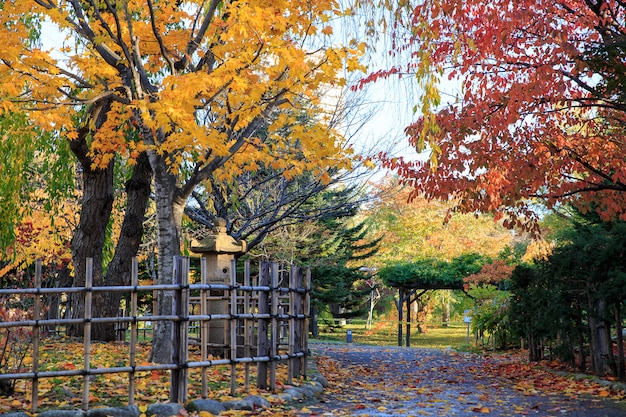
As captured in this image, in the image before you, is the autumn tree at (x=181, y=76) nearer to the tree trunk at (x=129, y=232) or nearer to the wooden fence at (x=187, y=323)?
the wooden fence at (x=187, y=323)

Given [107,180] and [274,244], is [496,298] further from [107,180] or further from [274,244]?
[107,180]

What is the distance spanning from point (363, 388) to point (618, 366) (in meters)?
3.49

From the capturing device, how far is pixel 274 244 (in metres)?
22.6

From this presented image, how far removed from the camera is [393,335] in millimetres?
33031

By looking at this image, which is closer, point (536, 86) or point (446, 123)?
point (536, 86)

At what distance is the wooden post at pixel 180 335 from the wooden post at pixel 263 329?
1356 millimetres

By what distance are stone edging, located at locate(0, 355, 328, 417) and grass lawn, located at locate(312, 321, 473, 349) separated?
63.2 ft

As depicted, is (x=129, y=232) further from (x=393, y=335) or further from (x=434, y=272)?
(x=393, y=335)

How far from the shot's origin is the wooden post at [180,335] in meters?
6.60

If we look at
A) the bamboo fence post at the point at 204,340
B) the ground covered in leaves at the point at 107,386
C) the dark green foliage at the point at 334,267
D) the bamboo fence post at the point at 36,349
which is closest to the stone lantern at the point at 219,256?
the ground covered in leaves at the point at 107,386

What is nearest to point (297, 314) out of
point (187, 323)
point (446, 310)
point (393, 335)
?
point (187, 323)

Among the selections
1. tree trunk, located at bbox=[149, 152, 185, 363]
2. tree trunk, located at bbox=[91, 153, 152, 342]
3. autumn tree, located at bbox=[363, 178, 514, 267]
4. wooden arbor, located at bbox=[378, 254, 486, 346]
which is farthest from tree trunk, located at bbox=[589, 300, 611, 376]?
autumn tree, located at bbox=[363, 178, 514, 267]

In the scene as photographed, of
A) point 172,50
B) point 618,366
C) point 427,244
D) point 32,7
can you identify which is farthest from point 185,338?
point 427,244

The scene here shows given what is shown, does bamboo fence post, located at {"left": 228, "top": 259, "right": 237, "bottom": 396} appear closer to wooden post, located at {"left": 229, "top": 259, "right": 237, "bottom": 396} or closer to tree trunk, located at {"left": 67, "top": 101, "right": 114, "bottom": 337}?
wooden post, located at {"left": 229, "top": 259, "right": 237, "bottom": 396}
